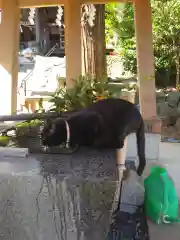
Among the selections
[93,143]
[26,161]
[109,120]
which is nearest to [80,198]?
[26,161]

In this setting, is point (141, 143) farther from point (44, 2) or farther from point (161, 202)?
point (44, 2)

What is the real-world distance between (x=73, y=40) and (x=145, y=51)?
0.64 m

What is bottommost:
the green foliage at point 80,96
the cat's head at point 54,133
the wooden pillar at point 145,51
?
the cat's head at point 54,133

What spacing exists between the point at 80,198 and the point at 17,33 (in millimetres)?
2215

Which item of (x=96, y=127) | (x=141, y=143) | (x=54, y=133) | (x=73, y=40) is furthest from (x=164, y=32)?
(x=54, y=133)

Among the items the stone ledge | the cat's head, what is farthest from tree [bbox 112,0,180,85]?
the cat's head

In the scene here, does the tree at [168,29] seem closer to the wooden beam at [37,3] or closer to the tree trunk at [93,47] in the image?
the tree trunk at [93,47]

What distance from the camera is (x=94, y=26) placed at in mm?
3898

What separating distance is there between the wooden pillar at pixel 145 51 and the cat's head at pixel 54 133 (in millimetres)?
1813

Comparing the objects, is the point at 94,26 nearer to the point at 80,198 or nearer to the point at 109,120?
the point at 109,120

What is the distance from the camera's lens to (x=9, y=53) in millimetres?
3035

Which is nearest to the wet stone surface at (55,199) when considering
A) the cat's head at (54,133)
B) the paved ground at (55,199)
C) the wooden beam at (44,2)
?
the paved ground at (55,199)

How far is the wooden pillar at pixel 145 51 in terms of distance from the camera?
120 inches

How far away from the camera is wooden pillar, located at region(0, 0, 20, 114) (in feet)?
9.94
